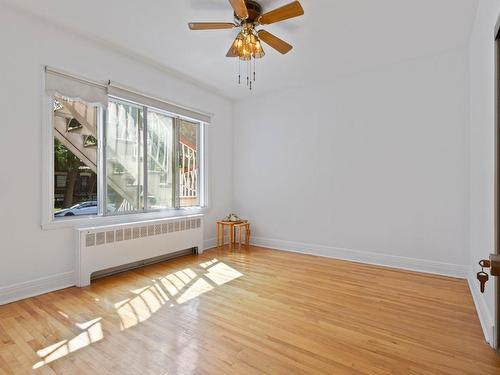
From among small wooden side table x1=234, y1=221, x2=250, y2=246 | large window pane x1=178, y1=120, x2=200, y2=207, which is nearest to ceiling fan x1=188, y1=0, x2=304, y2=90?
large window pane x1=178, y1=120, x2=200, y2=207

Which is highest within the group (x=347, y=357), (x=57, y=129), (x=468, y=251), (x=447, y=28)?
(x=447, y=28)

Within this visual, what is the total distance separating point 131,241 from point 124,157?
1.13m

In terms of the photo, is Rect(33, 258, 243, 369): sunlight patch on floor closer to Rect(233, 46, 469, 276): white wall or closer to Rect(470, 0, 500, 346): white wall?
Rect(233, 46, 469, 276): white wall

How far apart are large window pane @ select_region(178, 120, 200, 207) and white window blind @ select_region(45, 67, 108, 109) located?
1.42 metres

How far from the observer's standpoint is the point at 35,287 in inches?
110

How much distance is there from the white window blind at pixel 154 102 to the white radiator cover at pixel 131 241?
5.26 ft

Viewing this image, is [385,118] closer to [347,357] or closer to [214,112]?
[214,112]

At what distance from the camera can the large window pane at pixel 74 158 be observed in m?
3.12

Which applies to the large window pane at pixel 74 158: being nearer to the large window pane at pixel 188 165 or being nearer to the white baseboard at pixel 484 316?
the large window pane at pixel 188 165

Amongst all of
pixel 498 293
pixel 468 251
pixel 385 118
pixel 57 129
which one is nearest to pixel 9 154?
pixel 57 129

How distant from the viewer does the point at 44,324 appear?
2.23 m

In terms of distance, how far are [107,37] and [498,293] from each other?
13.8 feet

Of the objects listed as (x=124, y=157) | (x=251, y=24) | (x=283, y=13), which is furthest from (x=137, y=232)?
(x=283, y=13)

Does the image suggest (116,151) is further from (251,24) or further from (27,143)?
(251,24)
